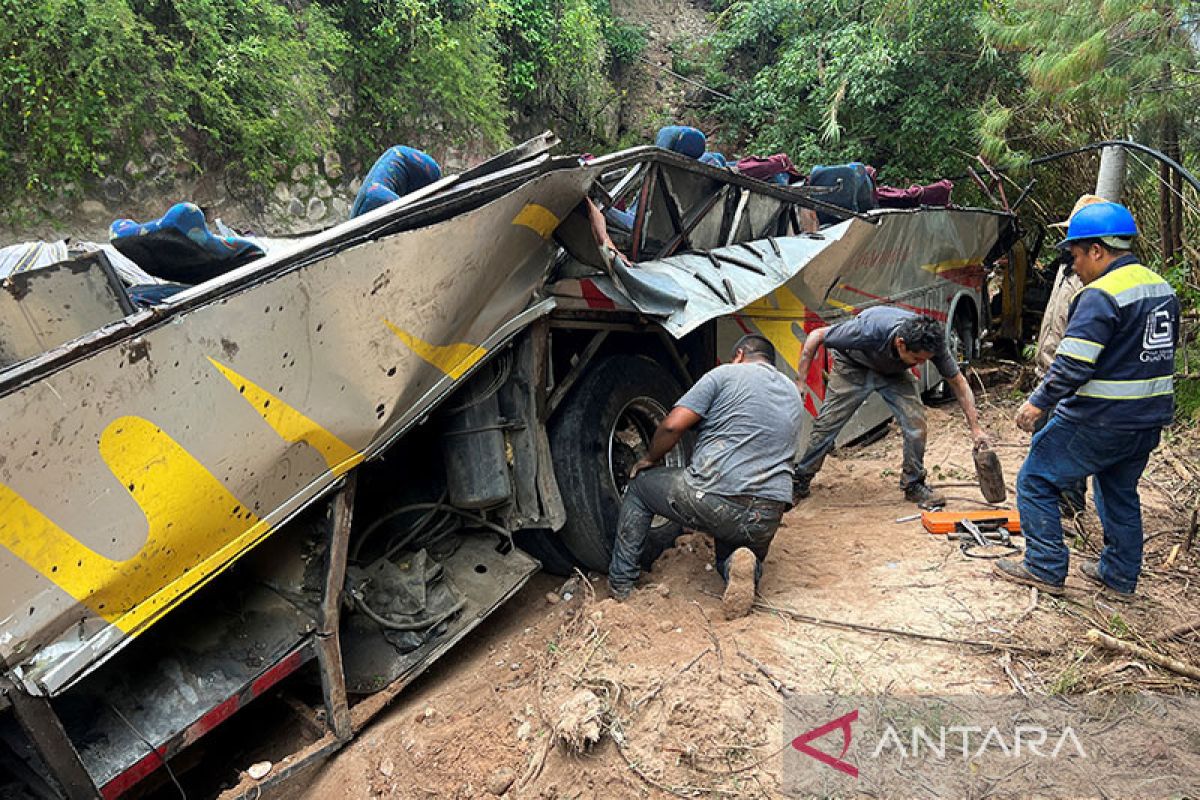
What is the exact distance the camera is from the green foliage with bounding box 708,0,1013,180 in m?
9.85

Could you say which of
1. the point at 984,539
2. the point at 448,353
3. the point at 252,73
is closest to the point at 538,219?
the point at 448,353

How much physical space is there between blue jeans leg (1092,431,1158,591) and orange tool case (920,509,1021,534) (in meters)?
0.56

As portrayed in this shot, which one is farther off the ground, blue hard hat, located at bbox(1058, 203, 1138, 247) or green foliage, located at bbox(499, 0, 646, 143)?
green foliage, located at bbox(499, 0, 646, 143)

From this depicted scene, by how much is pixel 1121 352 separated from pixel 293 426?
3115 mm

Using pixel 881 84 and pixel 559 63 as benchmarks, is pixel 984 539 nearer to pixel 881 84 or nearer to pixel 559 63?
pixel 881 84

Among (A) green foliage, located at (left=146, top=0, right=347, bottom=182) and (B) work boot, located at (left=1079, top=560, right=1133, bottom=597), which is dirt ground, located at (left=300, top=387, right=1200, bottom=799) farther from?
(A) green foliage, located at (left=146, top=0, right=347, bottom=182)

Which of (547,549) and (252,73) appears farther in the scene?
(252,73)

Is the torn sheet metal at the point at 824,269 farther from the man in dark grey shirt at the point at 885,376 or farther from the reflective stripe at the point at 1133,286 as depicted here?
the reflective stripe at the point at 1133,286

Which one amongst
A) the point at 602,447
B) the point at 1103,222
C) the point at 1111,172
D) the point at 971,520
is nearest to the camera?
the point at 1103,222

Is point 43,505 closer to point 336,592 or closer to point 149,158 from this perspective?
point 336,592

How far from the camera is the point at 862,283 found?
529 centimetres

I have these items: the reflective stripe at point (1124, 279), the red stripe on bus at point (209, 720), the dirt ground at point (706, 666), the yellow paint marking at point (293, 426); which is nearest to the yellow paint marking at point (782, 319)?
the dirt ground at point (706, 666)

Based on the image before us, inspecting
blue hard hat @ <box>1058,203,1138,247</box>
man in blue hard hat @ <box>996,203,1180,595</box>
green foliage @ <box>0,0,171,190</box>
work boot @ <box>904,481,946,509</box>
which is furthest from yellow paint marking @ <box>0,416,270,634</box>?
green foliage @ <box>0,0,171,190</box>

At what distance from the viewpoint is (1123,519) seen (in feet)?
9.75
